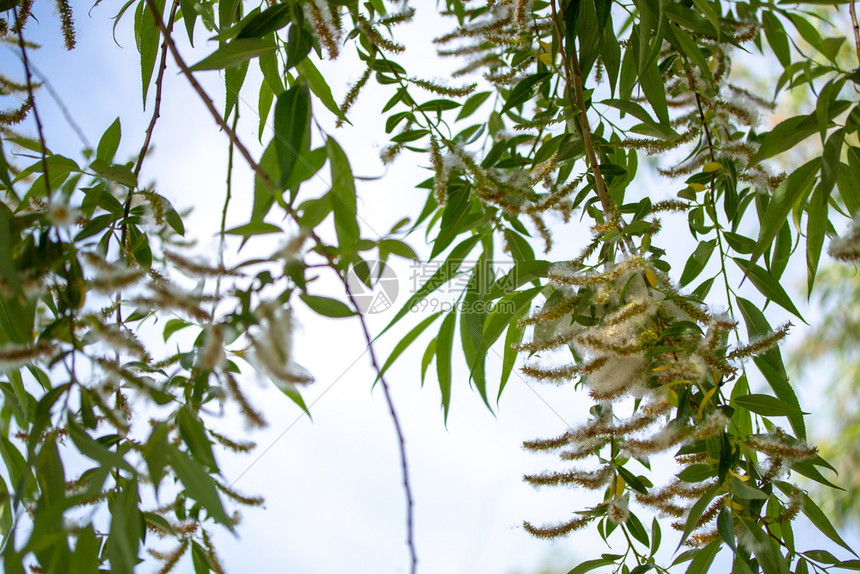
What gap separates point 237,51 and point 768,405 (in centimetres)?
63

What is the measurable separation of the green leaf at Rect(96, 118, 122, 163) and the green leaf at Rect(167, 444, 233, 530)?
0.40 m

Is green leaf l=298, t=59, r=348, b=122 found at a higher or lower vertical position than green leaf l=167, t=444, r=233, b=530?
higher

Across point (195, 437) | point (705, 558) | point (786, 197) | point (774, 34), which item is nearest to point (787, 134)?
point (786, 197)

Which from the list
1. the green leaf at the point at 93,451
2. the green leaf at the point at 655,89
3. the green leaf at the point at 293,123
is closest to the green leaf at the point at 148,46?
the green leaf at the point at 293,123

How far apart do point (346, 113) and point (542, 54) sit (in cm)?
33

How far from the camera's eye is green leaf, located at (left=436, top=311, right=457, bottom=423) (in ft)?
2.90

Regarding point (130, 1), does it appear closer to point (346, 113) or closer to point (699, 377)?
point (346, 113)

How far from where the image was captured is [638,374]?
677 millimetres

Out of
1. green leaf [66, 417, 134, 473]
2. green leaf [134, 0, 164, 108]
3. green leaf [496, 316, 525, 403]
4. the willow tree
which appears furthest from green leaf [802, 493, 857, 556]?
green leaf [134, 0, 164, 108]

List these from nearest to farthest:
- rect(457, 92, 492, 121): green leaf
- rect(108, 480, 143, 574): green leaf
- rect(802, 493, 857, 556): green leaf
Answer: rect(108, 480, 143, 574): green leaf → rect(802, 493, 857, 556): green leaf → rect(457, 92, 492, 121): green leaf

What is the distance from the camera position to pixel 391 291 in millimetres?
821

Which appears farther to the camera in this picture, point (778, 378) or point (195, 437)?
point (778, 378)

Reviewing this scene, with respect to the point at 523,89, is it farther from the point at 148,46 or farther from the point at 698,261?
the point at 148,46

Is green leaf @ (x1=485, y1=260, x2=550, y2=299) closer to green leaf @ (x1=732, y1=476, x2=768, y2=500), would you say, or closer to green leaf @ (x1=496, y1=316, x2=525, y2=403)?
green leaf @ (x1=496, y1=316, x2=525, y2=403)
